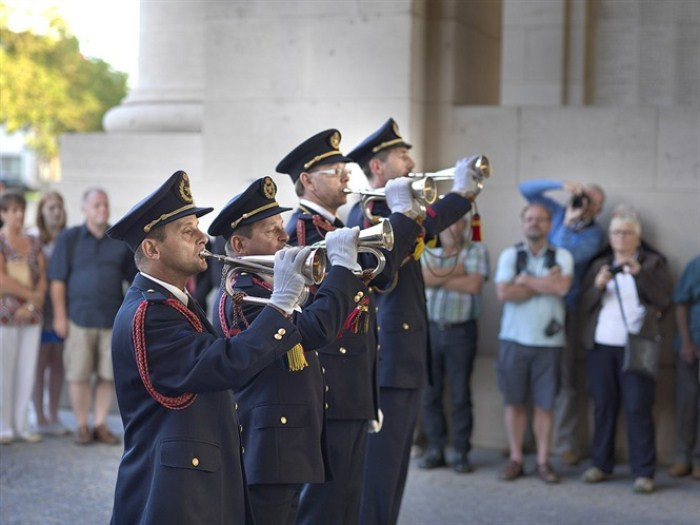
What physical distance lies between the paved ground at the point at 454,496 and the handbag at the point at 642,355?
2.27ft

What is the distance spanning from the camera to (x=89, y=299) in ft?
26.1

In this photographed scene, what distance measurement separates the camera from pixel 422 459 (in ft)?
24.9

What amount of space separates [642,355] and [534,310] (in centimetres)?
71

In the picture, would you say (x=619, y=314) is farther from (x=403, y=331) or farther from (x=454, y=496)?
(x=403, y=331)

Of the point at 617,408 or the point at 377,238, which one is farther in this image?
Answer: the point at 617,408

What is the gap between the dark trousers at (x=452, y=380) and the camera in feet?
24.5

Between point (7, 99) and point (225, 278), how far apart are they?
36173mm

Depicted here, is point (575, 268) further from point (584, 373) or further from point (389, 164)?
point (389, 164)

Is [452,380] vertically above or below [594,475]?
above

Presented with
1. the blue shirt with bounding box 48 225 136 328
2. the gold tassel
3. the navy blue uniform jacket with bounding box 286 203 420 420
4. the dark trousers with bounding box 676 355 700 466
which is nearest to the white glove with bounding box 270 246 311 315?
the gold tassel

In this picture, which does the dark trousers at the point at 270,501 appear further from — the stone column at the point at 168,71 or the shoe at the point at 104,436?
the stone column at the point at 168,71

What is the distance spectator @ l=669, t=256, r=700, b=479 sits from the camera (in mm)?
7273

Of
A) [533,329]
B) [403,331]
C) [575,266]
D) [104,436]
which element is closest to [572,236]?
[575,266]

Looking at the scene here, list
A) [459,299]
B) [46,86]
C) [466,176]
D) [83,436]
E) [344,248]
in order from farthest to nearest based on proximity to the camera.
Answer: [46,86]
[83,436]
[459,299]
[466,176]
[344,248]
